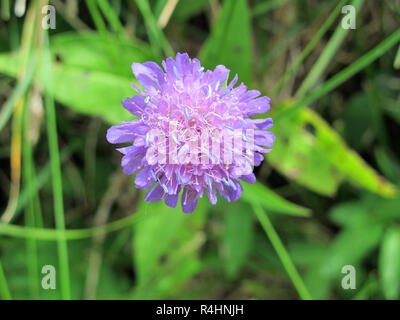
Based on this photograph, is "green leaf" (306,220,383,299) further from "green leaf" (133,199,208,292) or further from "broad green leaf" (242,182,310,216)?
"green leaf" (133,199,208,292)

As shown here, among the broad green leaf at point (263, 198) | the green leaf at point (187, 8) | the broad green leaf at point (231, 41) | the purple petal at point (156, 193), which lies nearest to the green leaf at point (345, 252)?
the broad green leaf at point (263, 198)

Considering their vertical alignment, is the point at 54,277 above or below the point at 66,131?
below

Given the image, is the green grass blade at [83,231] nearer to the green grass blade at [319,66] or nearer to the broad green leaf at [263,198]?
the broad green leaf at [263,198]

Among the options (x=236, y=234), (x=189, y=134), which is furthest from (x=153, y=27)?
(x=236, y=234)

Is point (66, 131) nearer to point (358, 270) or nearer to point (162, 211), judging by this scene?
point (162, 211)
